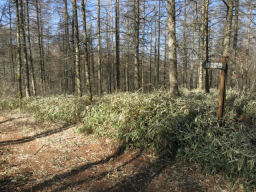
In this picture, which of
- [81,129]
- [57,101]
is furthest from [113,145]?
[57,101]

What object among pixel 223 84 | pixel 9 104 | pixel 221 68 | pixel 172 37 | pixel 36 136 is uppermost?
pixel 172 37

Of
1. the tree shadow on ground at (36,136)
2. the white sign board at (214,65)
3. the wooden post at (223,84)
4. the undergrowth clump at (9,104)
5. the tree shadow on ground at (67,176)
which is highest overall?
the white sign board at (214,65)

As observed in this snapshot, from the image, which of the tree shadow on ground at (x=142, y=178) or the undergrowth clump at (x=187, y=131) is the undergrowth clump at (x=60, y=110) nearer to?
the undergrowth clump at (x=187, y=131)

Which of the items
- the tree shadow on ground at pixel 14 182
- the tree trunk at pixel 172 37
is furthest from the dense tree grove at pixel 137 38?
the tree shadow on ground at pixel 14 182

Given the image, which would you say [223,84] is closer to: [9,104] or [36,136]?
[36,136]

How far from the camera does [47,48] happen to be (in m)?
18.4

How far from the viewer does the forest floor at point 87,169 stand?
2775 mm

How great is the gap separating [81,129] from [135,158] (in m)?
2.28

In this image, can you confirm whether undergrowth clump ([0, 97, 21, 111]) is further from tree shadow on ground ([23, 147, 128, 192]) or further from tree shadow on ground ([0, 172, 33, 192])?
tree shadow on ground ([23, 147, 128, 192])

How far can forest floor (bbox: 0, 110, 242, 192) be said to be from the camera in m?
2.78

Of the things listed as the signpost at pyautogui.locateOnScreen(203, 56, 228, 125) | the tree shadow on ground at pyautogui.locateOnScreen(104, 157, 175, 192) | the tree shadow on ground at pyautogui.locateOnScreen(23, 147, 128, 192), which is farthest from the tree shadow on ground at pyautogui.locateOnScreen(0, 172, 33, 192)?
the signpost at pyautogui.locateOnScreen(203, 56, 228, 125)

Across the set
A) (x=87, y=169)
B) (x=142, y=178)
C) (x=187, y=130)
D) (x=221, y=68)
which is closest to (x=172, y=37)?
(x=221, y=68)

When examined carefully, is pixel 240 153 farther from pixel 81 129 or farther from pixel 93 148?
pixel 81 129

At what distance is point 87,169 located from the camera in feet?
11.0
